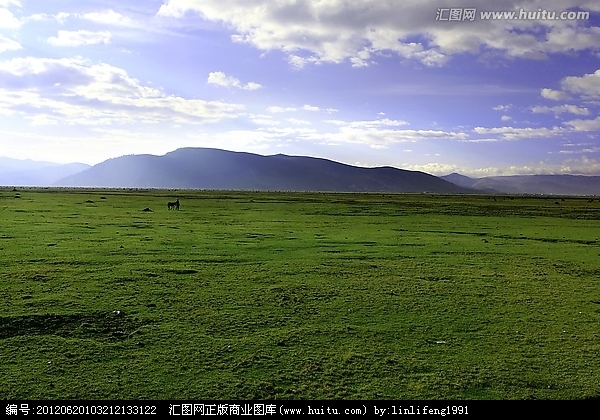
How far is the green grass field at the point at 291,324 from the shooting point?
8.74 meters

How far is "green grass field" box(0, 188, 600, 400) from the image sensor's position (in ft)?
28.7

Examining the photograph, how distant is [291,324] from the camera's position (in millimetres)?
12258
